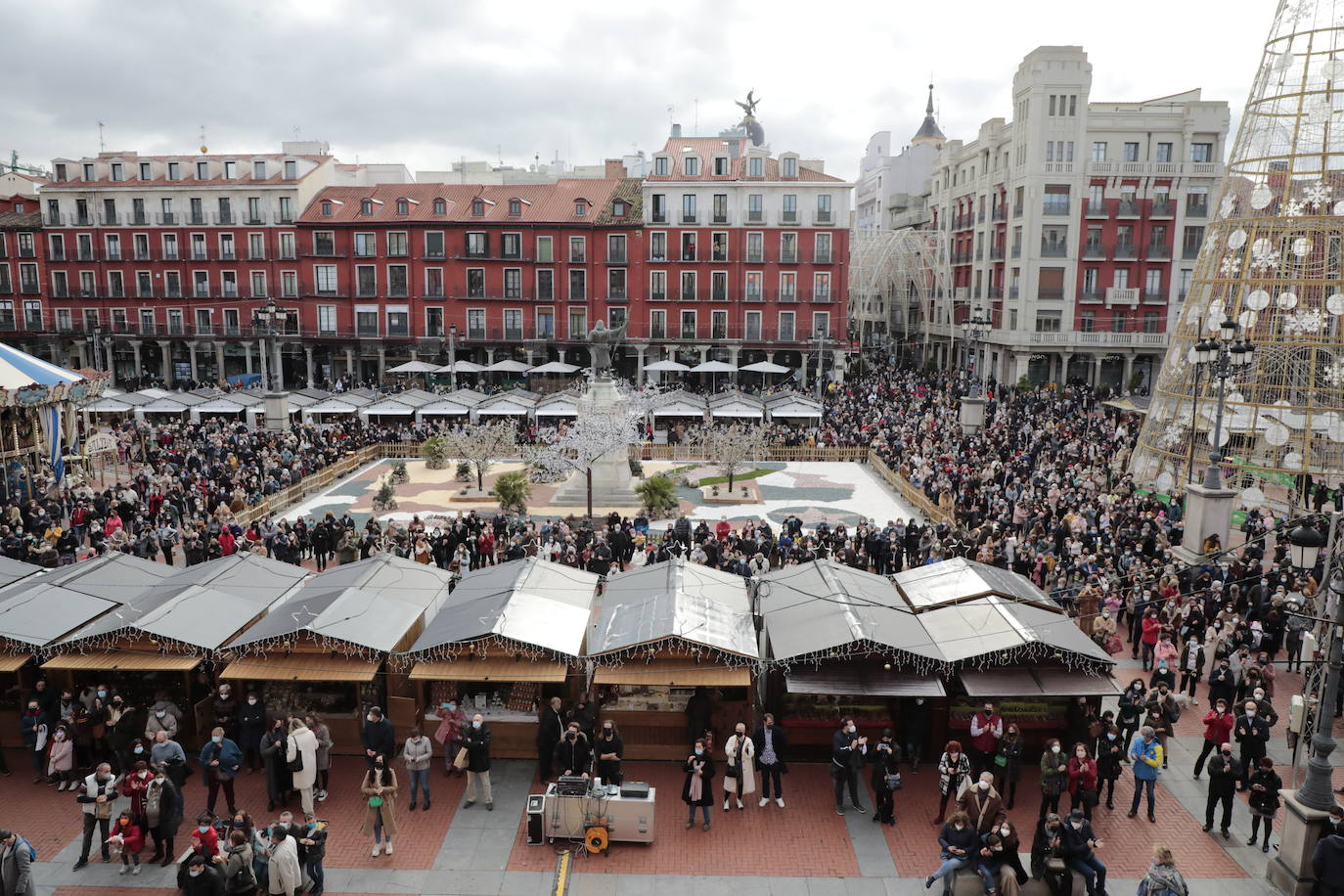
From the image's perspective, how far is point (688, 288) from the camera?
5162 centimetres

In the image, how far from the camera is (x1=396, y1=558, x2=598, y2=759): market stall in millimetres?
12422

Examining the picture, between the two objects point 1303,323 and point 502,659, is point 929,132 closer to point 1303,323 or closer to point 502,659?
point 1303,323

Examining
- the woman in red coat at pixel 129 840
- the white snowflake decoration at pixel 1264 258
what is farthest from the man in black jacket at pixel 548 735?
the white snowflake decoration at pixel 1264 258

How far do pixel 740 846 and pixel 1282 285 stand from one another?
2146 centimetres

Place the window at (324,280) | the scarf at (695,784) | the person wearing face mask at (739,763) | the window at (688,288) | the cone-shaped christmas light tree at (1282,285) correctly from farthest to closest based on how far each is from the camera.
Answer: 1. the window at (324,280)
2. the window at (688,288)
3. the cone-shaped christmas light tree at (1282,285)
4. the person wearing face mask at (739,763)
5. the scarf at (695,784)

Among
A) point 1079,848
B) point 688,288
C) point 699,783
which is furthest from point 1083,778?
point 688,288

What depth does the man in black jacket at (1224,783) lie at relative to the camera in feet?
35.2

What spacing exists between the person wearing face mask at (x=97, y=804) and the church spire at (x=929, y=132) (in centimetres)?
7692

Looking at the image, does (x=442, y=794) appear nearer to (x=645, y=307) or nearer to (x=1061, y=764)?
(x=1061, y=764)

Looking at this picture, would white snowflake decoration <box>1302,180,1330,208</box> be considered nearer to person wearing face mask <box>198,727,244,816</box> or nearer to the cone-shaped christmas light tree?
the cone-shaped christmas light tree

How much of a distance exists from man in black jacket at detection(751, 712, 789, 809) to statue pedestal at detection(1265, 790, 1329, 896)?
217 inches

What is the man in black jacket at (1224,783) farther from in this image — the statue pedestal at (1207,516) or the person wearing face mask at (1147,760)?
the statue pedestal at (1207,516)

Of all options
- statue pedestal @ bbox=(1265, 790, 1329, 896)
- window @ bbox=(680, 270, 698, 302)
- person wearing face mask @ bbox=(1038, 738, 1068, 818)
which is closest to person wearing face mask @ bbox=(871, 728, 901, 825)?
person wearing face mask @ bbox=(1038, 738, 1068, 818)

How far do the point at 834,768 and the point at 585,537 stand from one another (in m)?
10.9
